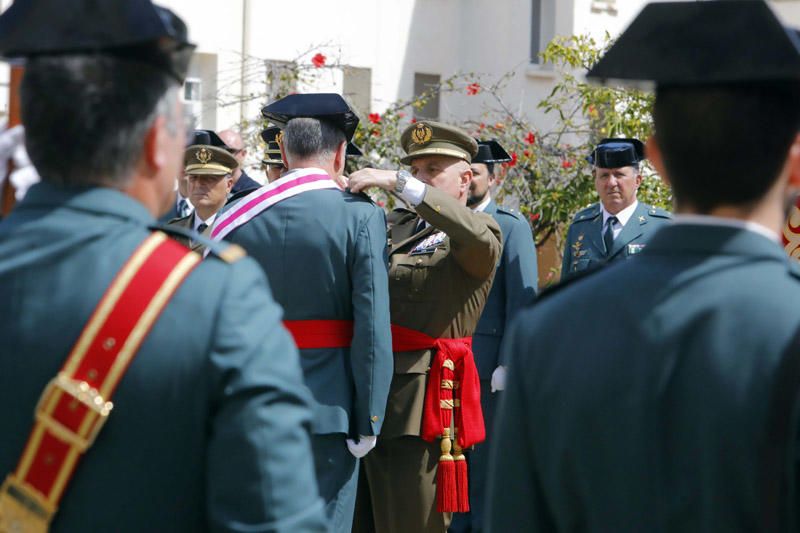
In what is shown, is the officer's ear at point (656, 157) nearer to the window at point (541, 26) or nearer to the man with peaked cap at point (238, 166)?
the man with peaked cap at point (238, 166)

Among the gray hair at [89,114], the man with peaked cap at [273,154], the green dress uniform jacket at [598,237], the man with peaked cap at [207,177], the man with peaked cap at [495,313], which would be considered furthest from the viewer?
the green dress uniform jacket at [598,237]

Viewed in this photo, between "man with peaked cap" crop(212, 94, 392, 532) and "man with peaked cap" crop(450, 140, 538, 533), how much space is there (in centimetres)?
193

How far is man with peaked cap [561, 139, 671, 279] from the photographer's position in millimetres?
7105

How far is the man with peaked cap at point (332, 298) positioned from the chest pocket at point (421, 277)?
1.99ft

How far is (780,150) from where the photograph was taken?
6.09 ft

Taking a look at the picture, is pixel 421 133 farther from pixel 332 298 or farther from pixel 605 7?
pixel 605 7

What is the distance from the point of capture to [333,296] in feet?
15.0

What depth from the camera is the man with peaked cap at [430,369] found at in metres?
5.07

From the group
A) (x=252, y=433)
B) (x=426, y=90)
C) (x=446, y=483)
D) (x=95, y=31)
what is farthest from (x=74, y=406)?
(x=426, y=90)

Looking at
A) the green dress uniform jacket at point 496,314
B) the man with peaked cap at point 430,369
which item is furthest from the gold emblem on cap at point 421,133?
the green dress uniform jacket at point 496,314

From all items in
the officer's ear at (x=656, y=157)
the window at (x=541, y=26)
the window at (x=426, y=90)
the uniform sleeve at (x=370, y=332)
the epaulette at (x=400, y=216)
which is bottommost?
the uniform sleeve at (x=370, y=332)

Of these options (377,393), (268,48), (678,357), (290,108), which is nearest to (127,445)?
(678,357)

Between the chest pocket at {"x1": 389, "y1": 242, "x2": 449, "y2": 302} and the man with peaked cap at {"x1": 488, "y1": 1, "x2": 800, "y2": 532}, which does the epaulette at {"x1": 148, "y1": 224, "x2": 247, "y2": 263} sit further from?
the chest pocket at {"x1": 389, "y1": 242, "x2": 449, "y2": 302}

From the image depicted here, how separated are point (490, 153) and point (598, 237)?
819mm
